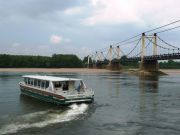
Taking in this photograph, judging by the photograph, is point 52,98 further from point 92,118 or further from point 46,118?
point 92,118

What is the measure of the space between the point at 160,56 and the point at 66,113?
85344 millimetres

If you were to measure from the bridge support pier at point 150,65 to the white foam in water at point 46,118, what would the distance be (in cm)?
8876

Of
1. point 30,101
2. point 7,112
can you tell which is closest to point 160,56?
point 30,101

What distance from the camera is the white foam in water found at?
21156 mm

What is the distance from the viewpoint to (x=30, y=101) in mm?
34688

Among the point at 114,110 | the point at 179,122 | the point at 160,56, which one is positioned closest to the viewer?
the point at 179,122

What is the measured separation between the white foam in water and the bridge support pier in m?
88.8

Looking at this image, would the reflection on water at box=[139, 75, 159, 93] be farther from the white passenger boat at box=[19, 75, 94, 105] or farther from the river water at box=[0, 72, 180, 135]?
the white passenger boat at box=[19, 75, 94, 105]

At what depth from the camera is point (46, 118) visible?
24.5m

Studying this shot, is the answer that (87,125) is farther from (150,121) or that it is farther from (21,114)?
(21,114)

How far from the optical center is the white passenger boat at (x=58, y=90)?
30.7 meters

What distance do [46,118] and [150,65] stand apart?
9745 cm

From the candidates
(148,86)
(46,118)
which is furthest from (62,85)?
(148,86)

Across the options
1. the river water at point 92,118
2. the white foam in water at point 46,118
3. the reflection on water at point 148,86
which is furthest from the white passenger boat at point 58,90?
the reflection on water at point 148,86
